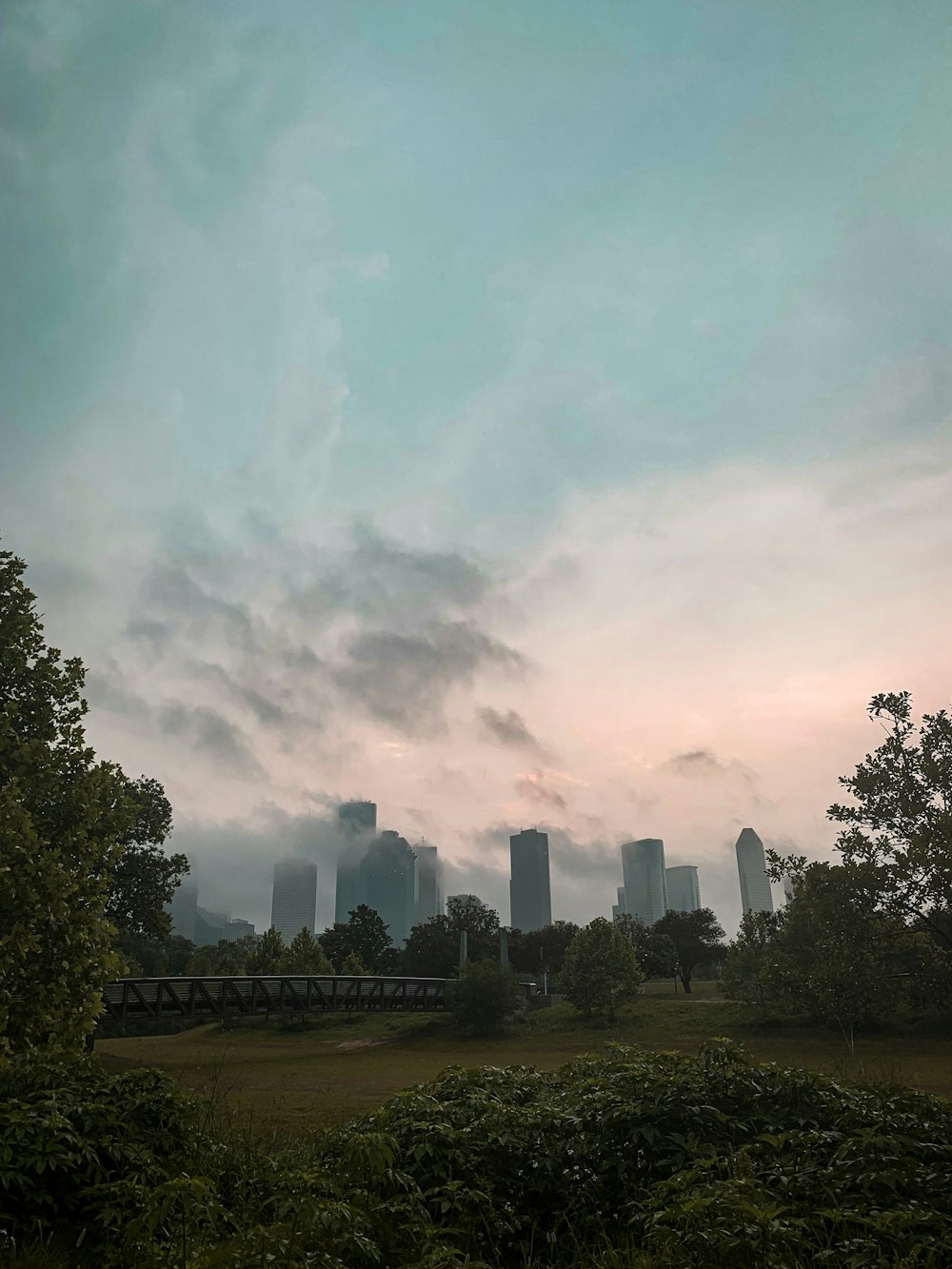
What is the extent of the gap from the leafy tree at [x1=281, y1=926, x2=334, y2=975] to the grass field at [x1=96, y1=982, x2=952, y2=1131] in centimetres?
464

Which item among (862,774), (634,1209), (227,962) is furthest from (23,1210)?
(227,962)

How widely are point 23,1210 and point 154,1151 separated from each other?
1433mm

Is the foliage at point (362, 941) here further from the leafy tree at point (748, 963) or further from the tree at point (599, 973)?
the leafy tree at point (748, 963)

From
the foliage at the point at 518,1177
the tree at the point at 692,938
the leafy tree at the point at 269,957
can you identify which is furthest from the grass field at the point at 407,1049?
the tree at the point at 692,938

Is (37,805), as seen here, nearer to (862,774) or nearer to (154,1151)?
(154,1151)

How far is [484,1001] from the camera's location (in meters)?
50.9

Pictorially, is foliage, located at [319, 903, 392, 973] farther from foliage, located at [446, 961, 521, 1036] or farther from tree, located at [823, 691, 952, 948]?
tree, located at [823, 691, 952, 948]

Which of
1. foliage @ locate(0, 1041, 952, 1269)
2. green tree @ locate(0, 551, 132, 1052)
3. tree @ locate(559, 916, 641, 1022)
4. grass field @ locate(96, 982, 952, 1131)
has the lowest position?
grass field @ locate(96, 982, 952, 1131)

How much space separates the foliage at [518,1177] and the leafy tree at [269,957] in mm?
61555

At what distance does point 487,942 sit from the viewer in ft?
292

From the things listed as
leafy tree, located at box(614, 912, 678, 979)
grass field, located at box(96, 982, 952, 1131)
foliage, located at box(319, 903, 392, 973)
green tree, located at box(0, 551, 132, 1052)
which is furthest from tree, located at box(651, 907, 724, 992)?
green tree, located at box(0, 551, 132, 1052)

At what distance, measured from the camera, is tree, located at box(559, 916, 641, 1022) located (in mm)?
51438

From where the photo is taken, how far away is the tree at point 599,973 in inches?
2025

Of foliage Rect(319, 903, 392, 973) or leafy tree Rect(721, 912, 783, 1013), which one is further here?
foliage Rect(319, 903, 392, 973)
